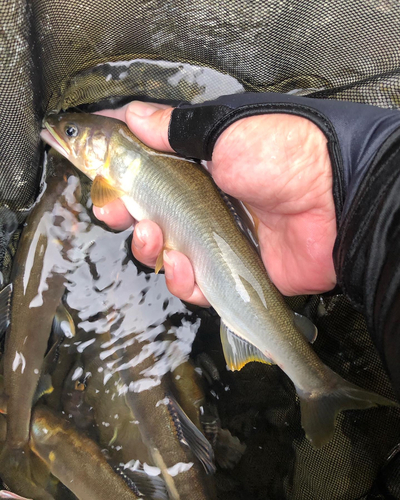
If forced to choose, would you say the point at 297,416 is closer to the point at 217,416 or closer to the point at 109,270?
A: the point at 217,416

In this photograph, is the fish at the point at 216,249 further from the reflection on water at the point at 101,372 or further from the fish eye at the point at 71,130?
the reflection on water at the point at 101,372

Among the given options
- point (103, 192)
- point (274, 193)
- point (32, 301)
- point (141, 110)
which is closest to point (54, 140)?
point (103, 192)

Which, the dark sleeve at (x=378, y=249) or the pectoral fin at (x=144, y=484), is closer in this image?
the dark sleeve at (x=378, y=249)

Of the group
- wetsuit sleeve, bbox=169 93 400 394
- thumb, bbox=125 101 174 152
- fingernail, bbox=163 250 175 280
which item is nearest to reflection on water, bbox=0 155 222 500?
fingernail, bbox=163 250 175 280

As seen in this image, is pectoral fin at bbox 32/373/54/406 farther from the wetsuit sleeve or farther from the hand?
the wetsuit sleeve

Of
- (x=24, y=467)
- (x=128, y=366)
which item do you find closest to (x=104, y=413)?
(x=128, y=366)

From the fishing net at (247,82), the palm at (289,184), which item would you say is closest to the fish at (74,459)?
the fishing net at (247,82)
